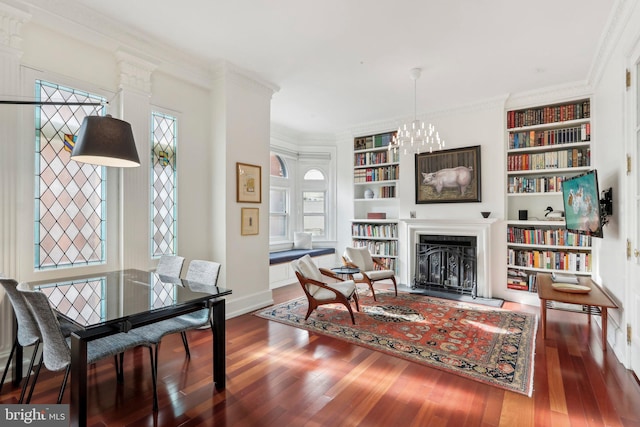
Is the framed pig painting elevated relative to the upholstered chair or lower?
elevated

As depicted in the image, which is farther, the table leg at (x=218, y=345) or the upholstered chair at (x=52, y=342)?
the table leg at (x=218, y=345)

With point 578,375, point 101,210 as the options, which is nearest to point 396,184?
point 578,375

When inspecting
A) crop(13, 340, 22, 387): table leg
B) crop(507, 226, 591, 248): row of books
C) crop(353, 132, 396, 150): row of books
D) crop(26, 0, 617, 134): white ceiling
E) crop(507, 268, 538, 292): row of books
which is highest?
crop(26, 0, 617, 134): white ceiling

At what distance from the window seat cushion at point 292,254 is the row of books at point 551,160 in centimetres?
353

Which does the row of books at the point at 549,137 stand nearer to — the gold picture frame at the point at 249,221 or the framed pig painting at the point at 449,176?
the framed pig painting at the point at 449,176

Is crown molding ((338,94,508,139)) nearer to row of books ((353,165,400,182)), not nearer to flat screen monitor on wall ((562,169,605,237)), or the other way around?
row of books ((353,165,400,182))

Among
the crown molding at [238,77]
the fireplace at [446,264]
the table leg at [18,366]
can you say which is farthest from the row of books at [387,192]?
the table leg at [18,366]

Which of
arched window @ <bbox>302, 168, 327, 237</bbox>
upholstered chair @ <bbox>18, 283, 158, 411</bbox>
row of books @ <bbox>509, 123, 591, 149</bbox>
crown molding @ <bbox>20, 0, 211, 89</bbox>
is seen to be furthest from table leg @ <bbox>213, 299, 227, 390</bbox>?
row of books @ <bbox>509, 123, 591, 149</bbox>

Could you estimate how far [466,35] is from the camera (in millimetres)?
3160

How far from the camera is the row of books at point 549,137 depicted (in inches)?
171

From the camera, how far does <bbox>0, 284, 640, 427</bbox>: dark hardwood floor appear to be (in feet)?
6.60

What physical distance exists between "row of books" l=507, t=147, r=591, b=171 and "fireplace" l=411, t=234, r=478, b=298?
1291mm

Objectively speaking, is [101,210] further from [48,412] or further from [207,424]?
[207,424]

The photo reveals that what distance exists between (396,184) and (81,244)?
477cm
